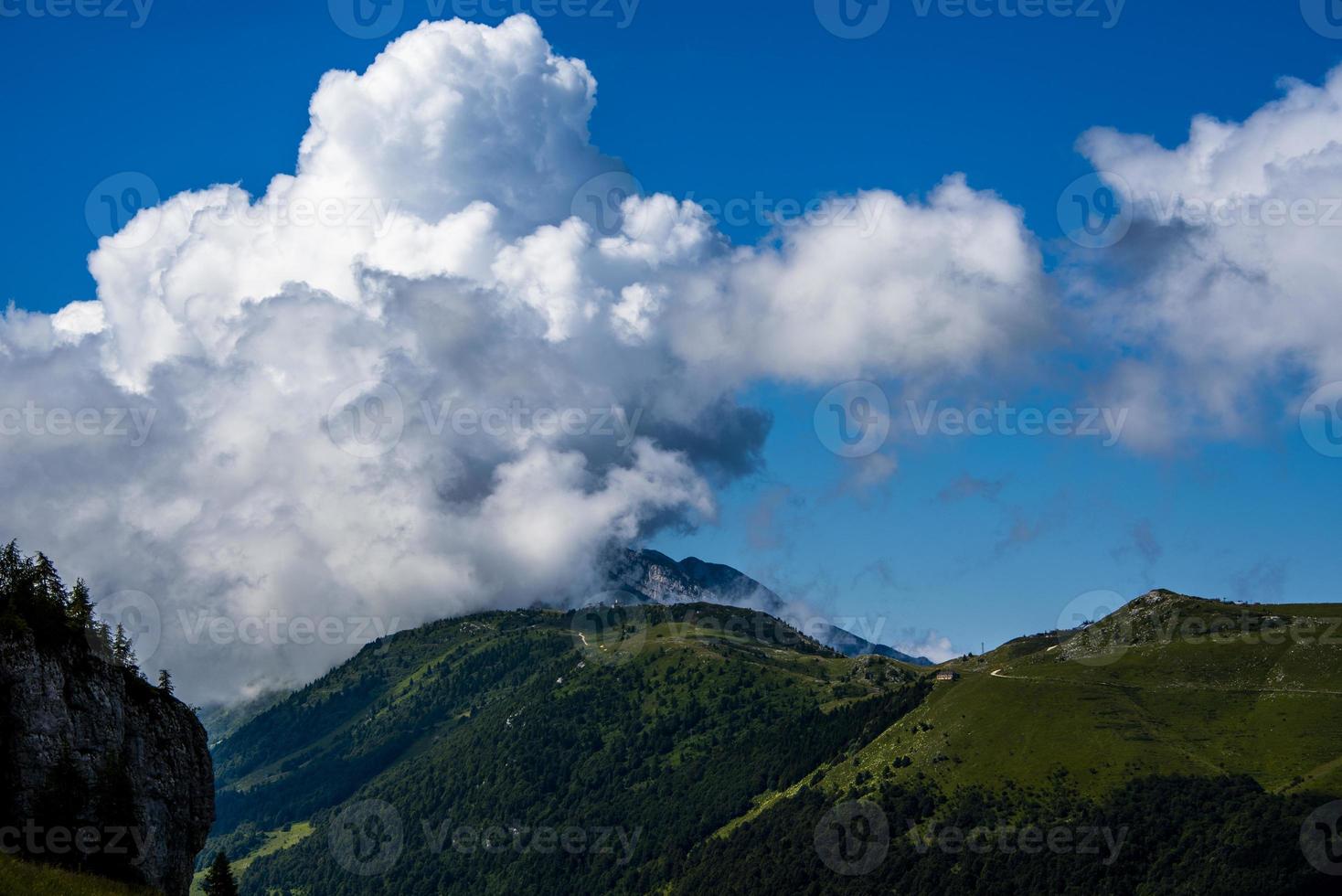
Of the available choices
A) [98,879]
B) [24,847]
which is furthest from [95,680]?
[98,879]

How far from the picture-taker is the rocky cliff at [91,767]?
81.7m

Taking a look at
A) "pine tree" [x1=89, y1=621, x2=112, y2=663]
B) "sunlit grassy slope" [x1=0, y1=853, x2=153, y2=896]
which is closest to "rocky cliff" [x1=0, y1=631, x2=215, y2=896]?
"pine tree" [x1=89, y1=621, x2=112, y2=663]

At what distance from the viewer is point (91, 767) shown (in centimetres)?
8788

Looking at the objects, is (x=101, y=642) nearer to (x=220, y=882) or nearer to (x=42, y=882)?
(x=220, y=882)

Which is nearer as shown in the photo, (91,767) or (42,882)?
(42,882)

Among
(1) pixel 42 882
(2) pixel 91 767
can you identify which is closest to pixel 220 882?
(2) pixel 91 767

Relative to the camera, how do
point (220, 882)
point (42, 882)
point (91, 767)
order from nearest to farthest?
point (42, 882) → point (91, 767) → point (220, 882)

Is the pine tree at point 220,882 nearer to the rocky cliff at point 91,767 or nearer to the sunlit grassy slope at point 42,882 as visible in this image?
the rocky cliff at point 91,767

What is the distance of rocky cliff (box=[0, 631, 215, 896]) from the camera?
268 feet

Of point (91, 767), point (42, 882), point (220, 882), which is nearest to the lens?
point (42, 882)

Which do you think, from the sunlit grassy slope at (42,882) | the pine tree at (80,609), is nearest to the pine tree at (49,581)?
the pine tree at (80,609)

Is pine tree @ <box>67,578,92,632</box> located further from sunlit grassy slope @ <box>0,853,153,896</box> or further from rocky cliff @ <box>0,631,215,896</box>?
sunlit grassy slope @ <box>0,853,153,896</box>

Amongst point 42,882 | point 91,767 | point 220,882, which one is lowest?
point 42,882

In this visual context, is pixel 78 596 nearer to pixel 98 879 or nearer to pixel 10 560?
pixel 10 560
